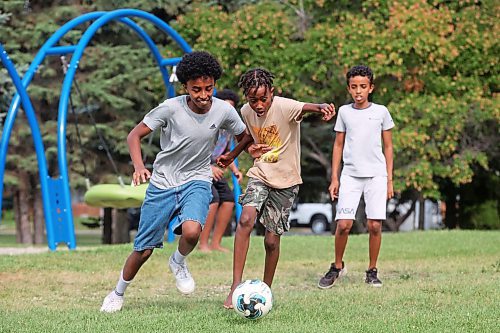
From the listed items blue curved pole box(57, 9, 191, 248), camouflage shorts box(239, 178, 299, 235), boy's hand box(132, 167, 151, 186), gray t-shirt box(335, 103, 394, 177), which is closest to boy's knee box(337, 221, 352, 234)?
gray t-shirt box(335, 103, 394, 177)

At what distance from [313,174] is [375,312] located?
20605 millimetres

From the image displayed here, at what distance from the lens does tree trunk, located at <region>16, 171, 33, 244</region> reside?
21784 millimetres

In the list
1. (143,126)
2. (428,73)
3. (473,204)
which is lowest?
(473,204)

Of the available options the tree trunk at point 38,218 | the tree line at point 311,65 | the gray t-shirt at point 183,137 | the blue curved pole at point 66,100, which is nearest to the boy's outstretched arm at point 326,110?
the gray t-shirt at point 183,137

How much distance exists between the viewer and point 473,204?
25172 mm

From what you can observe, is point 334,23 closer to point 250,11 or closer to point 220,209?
point 250,11

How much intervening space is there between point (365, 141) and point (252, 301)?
274cm

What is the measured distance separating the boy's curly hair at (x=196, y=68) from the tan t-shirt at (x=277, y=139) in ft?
2.02

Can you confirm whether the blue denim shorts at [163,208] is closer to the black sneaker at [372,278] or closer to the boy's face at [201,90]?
the boy's face at [201,90]

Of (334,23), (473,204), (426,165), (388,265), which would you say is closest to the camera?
(388,265)

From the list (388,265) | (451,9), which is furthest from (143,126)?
(451,9)

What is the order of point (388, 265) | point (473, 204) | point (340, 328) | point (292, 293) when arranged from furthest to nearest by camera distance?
point (473, 204) < point (388, 265) < point (292, 293) < point (340, 328)

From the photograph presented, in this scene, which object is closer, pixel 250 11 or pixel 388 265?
pixel 388 265

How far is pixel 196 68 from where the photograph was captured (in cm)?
599
